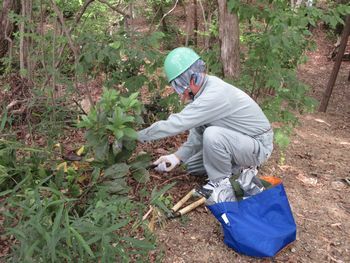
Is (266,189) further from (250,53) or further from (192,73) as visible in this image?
(250,53)

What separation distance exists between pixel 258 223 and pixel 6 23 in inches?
205

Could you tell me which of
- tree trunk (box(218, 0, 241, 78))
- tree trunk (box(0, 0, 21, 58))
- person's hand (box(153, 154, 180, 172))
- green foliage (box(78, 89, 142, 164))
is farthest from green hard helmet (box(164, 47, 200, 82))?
tree trunk (box(0, 0, 21, 58))

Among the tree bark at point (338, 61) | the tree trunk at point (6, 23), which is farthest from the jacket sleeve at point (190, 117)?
the tree bark at point (338, 61)

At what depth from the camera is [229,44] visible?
380cm

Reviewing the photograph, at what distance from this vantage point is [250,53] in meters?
3.40

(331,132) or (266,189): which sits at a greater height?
(266,189)

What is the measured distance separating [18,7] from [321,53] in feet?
27.1

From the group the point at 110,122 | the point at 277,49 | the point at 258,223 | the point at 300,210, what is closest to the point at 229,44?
the point at 277,49

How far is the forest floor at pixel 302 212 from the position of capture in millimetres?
2492

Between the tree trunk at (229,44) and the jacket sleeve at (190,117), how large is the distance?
3.75 feet

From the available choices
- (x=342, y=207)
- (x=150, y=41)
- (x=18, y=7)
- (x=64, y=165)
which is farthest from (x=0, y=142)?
(x=18, y=7)

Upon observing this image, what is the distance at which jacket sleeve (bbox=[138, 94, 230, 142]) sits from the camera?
2646 mm

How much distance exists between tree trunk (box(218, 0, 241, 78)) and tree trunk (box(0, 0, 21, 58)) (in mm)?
3355

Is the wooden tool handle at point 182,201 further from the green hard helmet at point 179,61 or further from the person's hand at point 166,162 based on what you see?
the green hard helmet at point 179,61
